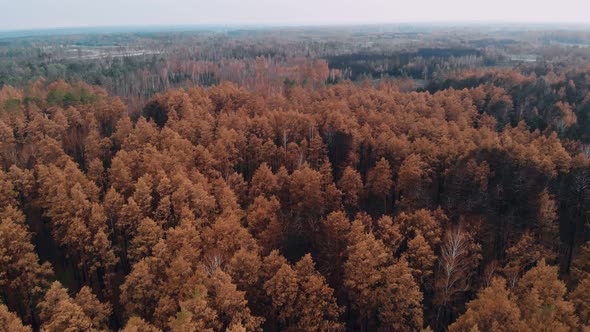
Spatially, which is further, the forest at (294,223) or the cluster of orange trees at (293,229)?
the forest at (294,223)

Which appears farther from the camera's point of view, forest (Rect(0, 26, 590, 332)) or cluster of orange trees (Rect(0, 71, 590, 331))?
forest (Rect(0, 26, 590, 332))

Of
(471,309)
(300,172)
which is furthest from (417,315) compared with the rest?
(300,172)

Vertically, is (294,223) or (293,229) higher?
(294,223)

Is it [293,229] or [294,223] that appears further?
[294,223]
